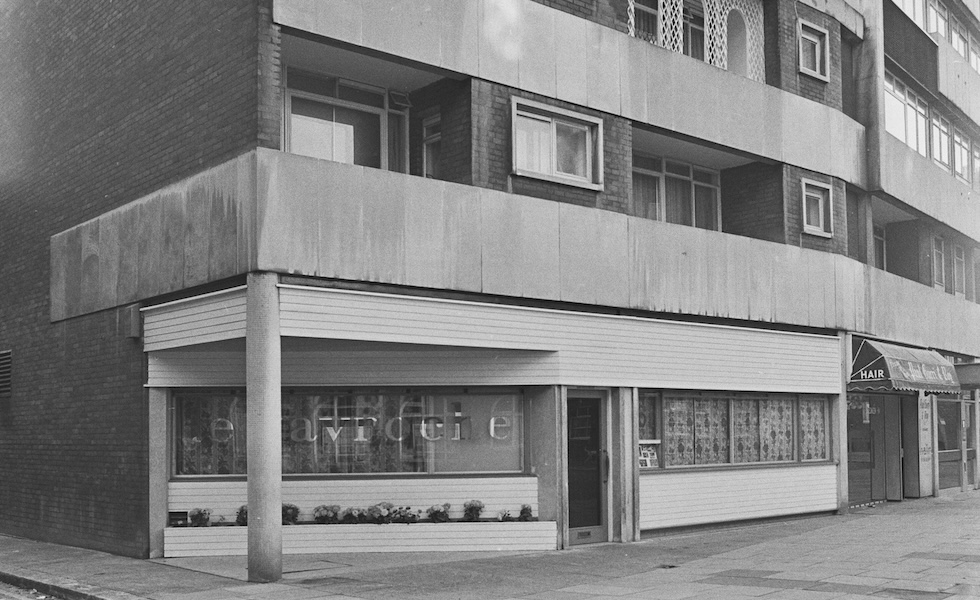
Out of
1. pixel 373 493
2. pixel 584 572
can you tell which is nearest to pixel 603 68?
pixel 373 493

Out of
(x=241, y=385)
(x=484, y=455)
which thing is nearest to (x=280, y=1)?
(x=241, y=385)

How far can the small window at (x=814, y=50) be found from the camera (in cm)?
2255

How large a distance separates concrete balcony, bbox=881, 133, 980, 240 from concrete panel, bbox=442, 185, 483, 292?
1202cm

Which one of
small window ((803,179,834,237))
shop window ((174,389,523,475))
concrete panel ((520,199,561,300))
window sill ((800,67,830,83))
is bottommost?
shop window ((174,389,523,475))

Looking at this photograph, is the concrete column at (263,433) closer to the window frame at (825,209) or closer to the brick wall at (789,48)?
the brick wall at (789,48)

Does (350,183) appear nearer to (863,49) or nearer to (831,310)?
(831,310)

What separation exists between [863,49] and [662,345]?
997 cm

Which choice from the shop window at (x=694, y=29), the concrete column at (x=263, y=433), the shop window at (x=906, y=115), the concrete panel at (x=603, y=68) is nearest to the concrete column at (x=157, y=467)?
the concrete column at (x=263, y=433)

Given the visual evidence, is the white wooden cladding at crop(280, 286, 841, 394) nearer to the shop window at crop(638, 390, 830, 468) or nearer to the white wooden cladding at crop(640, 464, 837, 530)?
the shop window at crop(638, 390, 830, 468)

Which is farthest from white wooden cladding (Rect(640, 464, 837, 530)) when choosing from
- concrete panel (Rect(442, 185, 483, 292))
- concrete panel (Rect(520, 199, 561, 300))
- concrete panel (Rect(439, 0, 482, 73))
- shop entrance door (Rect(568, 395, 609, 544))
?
concrete panel (Rect(439, 0, 482, 73))

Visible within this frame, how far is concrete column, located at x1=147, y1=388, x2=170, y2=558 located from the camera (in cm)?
1559

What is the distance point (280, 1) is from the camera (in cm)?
1401

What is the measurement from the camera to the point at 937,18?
1227 inches

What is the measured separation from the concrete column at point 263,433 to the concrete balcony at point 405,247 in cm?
55
